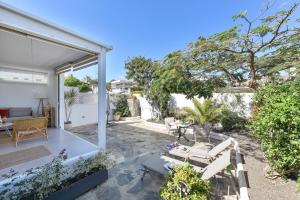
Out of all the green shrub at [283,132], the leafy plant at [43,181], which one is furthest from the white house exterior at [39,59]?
the green shrub at [283,132]

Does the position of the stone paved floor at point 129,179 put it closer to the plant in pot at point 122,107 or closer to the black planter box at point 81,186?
the black planter box at point 81,186

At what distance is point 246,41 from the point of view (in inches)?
241

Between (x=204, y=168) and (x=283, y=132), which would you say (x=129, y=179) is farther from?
(x=283, y=132)

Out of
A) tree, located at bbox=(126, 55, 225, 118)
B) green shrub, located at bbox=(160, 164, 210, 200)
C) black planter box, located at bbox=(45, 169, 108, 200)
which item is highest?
tree, located at bbox=(126, 55, 225, 118)

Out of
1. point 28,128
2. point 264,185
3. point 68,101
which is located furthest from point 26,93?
point 264,185

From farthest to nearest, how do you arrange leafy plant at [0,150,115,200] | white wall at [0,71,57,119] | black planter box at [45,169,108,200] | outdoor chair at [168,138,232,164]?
white wall at [0,71,57,119]
outdoor chair at [168,138,232,164]
black planter box at [45,169,108,200]
leafy plant at [0,150,115,200]

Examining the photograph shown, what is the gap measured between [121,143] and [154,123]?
459cm

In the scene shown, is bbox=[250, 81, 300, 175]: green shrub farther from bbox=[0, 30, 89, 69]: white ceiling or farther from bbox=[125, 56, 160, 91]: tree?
bbox=[125, 56, 160, 91]: tree

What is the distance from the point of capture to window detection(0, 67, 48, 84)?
9.11 m

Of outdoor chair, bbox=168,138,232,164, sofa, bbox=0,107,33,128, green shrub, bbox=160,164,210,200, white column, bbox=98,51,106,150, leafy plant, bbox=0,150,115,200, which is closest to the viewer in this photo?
green shrub, bbox=160,164,210,200

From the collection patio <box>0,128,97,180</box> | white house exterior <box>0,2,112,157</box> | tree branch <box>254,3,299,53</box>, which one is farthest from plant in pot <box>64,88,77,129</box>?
tree branch <box>254,3,299,53</box>

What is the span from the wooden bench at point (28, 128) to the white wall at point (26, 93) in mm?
3390

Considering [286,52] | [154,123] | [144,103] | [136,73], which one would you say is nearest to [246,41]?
[286,52]

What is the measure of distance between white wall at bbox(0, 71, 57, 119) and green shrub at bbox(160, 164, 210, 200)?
986cm
